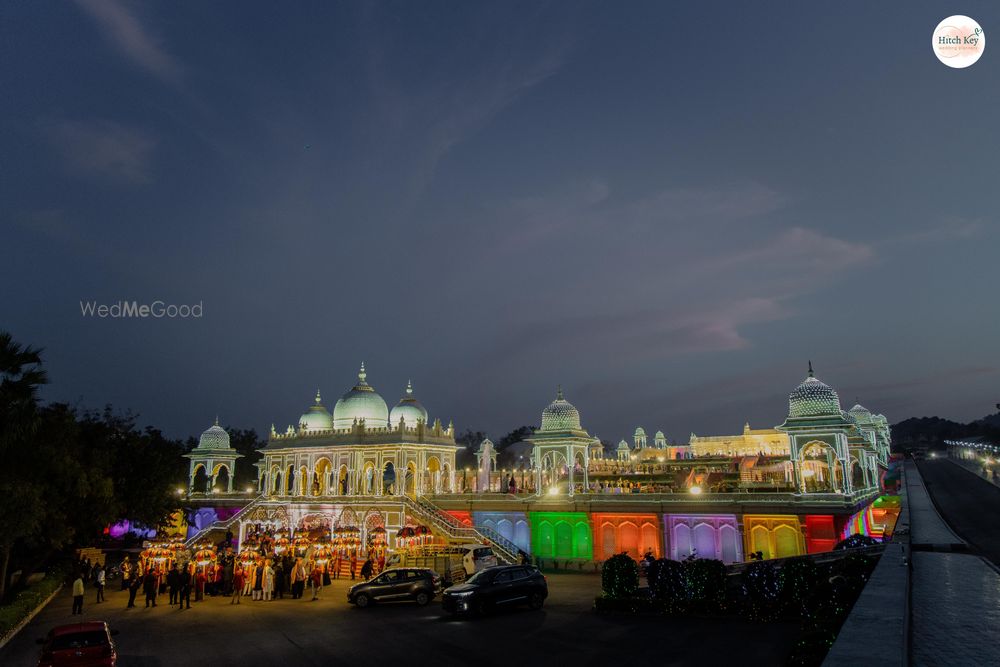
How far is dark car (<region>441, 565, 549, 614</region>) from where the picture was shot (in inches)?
778

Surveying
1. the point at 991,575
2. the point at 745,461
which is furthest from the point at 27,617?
the point at 745,461

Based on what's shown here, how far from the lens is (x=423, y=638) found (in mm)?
17250

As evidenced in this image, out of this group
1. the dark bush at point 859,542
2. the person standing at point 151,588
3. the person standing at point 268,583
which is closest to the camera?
the dark bush at point 859,542

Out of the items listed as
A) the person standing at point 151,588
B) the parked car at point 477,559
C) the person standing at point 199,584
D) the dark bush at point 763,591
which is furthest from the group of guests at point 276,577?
the dark bush at point 763,591

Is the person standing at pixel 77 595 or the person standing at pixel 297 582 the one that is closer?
the person standing at pixel 77 595

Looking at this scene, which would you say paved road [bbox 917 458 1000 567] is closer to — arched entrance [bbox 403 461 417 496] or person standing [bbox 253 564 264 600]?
person standing [bbox 253 564 264 600]

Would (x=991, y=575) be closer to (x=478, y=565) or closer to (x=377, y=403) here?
(x=478, y=565)

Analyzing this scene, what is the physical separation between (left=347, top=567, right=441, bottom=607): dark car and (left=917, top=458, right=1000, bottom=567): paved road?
1713 cm

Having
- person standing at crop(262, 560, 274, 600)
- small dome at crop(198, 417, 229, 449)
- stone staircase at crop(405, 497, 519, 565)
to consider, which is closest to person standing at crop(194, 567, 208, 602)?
person standing at crop(262, 560, 274, 600)

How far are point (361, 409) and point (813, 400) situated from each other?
3581 cm

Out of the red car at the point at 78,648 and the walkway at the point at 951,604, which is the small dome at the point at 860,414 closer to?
the walkway at the point at 951,604

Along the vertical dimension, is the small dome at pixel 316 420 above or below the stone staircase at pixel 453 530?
above

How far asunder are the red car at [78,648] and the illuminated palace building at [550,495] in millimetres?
21763

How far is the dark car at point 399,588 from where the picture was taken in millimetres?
23078
